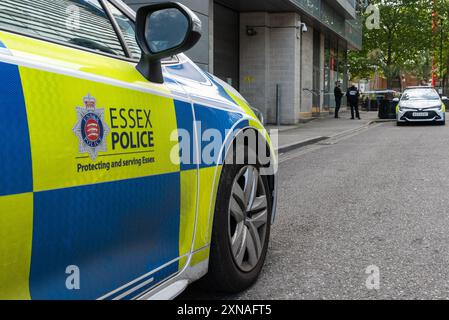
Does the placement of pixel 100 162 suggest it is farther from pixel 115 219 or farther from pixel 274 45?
pixel 274 45

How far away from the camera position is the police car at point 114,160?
164cm

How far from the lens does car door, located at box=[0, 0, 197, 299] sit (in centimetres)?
161

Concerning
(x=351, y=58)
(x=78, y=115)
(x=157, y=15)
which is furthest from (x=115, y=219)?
(x=351, y=58)

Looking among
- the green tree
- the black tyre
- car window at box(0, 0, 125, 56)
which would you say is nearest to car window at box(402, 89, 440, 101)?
the black tyre

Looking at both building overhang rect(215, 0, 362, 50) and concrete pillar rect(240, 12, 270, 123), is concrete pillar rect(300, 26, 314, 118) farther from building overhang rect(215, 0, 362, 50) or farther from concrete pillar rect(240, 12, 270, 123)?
concrete pillar rect(240, 12, 270, 123)

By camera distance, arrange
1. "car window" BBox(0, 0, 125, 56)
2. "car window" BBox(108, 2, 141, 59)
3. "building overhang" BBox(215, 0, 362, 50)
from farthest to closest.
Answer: "building overhang" BBox(215, 0, 362, 50) → "car window" BBox(108, 2, 141, 59) → "car window" BBox(0, 0, 125, 56)

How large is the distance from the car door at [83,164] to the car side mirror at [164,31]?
0.40 ft

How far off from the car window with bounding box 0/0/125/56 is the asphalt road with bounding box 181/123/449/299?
1.53 metres

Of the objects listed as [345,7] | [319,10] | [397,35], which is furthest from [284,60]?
[397,35]

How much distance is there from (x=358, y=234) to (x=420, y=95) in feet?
58.7

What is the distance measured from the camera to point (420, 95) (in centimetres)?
2092

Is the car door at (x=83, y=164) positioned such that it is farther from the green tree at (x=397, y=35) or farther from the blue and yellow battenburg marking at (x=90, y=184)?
the green tree at (x=397, y=35)

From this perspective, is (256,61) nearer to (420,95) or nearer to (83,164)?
(420,95)

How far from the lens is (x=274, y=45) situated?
2038cm
